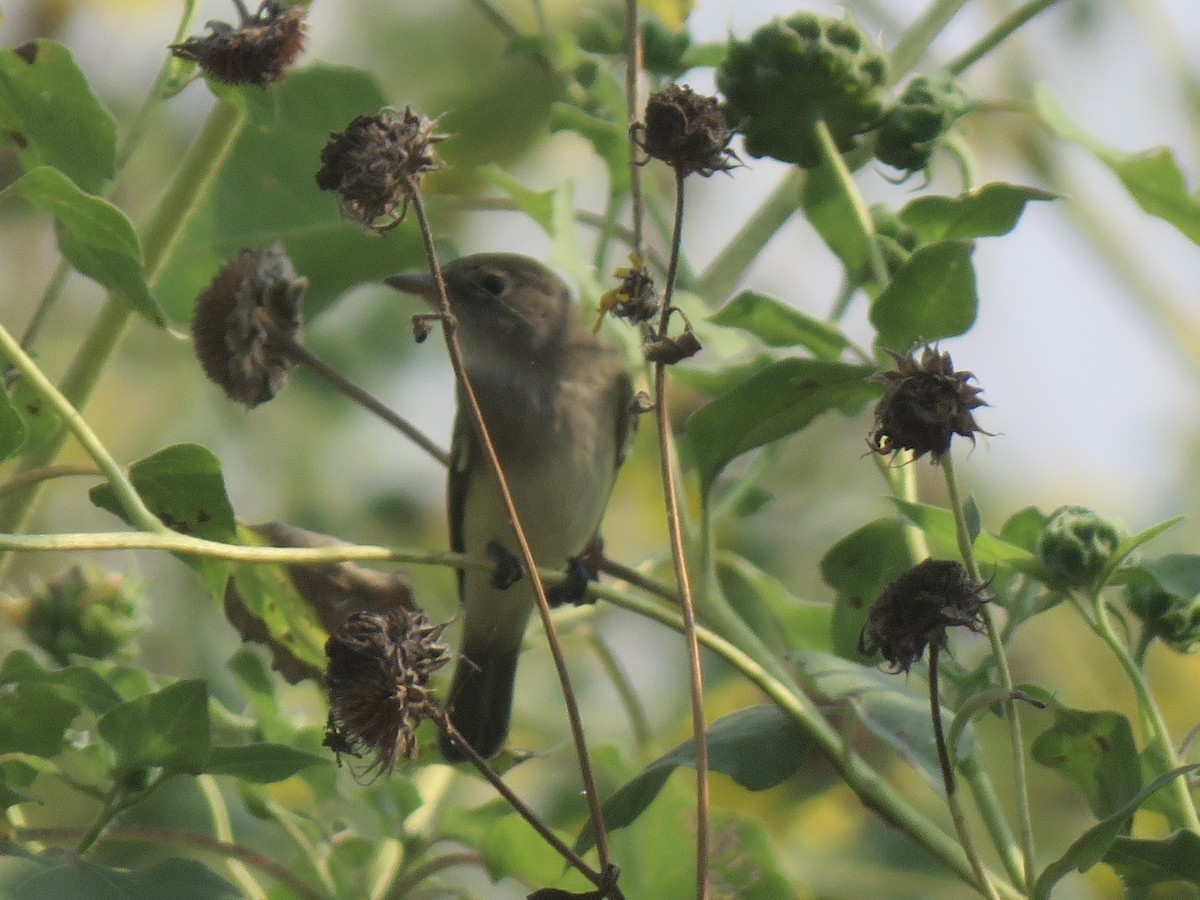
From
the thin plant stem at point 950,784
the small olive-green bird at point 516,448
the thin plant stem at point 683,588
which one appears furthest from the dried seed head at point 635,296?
the small olive-green bird at point 516,448

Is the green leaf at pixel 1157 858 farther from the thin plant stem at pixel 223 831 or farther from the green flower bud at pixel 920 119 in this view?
the thin plant stem at pixel 223 831

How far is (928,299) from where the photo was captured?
190 centimetres

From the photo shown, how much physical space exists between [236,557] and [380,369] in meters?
3.12

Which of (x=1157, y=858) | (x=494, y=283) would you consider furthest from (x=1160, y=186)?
(x=494, y=283)

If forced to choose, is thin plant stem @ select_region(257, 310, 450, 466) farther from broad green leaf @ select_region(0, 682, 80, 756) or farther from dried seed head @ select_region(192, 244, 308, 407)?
broad green leaf @ select_region(0, 682, 80, 756)

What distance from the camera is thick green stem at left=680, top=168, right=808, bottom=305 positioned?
2697 millimetres

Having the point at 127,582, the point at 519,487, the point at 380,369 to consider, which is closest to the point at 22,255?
the point at 380,369

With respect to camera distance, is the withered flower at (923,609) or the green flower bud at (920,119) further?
the green flower bud at (920,119)

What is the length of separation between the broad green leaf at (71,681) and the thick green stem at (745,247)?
1.21 m

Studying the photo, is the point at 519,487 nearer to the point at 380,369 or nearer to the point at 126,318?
the point at 380,369

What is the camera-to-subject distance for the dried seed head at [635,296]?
5.84 ft

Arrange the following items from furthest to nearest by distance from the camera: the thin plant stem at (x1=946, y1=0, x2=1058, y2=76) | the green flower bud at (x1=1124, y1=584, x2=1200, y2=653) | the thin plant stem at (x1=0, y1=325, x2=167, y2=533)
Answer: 1. the thin plant stem at (x1=946, y1=0, x2=1058, y2=76)
2. the green flower bud at (x1=1124, y1=584, x2=1200, y2=653)
3. the thin plant stem at (x1=0, y1=325, x2=167, y2=533)

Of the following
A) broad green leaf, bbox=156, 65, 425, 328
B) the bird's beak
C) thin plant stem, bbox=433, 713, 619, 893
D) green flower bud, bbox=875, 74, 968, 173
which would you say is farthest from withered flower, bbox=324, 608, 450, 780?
the bird's beak

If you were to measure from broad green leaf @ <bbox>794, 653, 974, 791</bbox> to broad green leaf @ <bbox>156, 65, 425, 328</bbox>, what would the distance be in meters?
1.24
